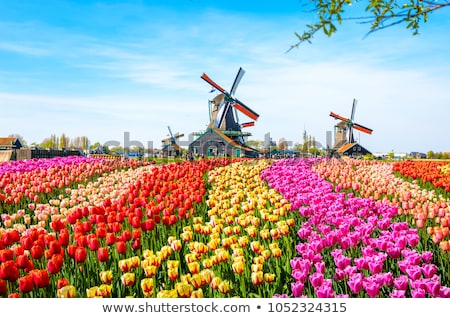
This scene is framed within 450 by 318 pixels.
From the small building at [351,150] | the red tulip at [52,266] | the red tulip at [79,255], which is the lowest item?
the red tulip at [52,266]

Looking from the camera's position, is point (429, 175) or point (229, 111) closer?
point (429, 175)

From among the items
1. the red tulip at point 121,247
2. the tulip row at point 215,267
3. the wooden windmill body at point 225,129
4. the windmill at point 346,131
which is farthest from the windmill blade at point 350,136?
the red tulip at point 121,247

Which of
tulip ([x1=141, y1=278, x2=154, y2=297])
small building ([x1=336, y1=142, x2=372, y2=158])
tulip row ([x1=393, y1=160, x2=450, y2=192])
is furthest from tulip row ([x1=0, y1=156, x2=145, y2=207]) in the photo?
small building ([x1=336, y1=142, x2=372, y2=158])

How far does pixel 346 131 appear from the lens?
48906 mm

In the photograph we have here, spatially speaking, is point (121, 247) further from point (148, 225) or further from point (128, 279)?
point (148, 225)

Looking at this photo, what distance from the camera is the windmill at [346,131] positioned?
47.4 meters

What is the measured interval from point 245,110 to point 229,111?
4.90 feet

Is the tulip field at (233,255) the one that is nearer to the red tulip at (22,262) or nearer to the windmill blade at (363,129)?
the red tulip at (22,262)

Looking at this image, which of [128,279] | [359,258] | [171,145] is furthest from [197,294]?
[171,145]

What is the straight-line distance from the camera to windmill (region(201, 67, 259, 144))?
37969mm

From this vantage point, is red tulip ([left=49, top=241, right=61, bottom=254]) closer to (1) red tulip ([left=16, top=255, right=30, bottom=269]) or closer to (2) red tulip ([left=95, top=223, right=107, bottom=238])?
(1) red tulip ([left=16, top=255, right=30, bottom=269])

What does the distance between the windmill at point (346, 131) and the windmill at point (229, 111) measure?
13.7 meters
